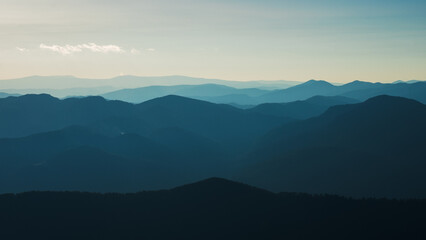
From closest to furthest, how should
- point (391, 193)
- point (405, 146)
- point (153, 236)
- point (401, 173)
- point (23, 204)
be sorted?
point (153, 236) → point (23, 204) → point (391, 193) → point (401, 173) → point (405, 146)

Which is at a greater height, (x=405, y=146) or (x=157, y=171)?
Result: (x=405, y=146)

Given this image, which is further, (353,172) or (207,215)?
(353,172)

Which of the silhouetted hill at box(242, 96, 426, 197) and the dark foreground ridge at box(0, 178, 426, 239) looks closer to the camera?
the dark foreground ridge at box(0, 178, 426, 239)

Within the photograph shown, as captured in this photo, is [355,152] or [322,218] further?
[355,152]

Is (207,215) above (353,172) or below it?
above

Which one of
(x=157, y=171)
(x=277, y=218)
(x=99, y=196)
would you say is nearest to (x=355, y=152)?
(x=157, y=171)

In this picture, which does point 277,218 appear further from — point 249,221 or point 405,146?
point 405,146

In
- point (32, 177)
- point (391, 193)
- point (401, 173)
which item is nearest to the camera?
point (391, 193)

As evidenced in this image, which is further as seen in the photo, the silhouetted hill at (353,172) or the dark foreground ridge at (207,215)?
the silhouetted hill at (353,172)
